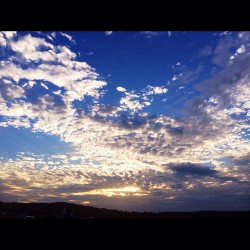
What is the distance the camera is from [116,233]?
1141 millimetres

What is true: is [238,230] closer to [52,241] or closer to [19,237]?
[52,241]

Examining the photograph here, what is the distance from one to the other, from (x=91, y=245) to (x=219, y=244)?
568mm
